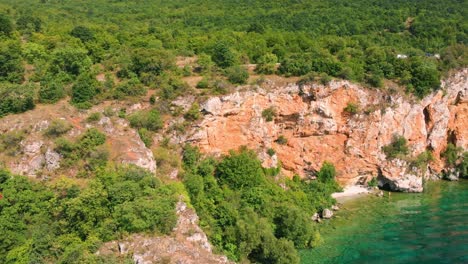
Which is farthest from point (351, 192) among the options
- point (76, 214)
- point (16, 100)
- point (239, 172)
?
point (16, 100)

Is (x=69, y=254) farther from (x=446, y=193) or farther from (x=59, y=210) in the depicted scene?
(x=446, y=193)

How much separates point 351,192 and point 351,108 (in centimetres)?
920

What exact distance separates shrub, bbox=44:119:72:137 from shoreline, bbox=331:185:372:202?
27.4 metres

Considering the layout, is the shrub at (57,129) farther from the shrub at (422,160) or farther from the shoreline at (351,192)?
the shrub at (422,160)

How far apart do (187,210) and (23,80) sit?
24399 mm

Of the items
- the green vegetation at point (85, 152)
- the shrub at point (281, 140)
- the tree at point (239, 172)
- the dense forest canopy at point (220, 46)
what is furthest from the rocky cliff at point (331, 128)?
the green vegetation at point (85, 152)

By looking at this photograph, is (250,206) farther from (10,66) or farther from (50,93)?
(10,66)

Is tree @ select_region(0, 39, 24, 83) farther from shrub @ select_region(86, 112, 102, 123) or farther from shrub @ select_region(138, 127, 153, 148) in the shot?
shrub @ select_region(138, 127, 153, 148)

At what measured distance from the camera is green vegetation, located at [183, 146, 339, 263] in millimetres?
32062

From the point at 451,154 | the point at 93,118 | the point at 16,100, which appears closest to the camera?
the point at 93,118

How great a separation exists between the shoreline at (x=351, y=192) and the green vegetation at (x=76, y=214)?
21785 mm

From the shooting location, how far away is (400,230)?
38125 millimetres

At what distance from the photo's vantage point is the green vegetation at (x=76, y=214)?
27641mm

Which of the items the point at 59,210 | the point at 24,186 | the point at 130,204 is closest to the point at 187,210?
the point at 130,204
